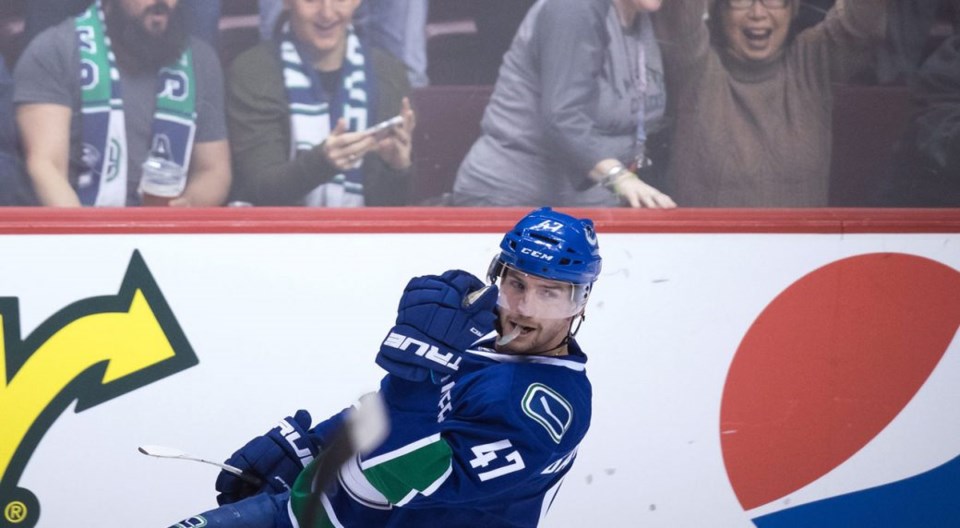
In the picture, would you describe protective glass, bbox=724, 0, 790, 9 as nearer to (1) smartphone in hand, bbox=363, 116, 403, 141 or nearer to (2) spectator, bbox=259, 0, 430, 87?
(2) spectator, bbox=259, 0, 430, 87

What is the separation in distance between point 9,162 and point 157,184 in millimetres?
349

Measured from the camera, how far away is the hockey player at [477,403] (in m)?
2.01

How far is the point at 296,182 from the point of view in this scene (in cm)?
331

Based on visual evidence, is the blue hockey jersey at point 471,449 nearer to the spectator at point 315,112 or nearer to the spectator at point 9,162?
the spectator at point 315,112

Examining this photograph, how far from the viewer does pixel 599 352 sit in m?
3.47

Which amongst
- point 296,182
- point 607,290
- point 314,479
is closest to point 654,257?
point 607,290

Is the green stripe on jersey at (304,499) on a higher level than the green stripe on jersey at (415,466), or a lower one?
lower

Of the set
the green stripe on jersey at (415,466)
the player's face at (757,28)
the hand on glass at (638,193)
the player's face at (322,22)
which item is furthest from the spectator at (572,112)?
the green stripe on jersey at (415,466)

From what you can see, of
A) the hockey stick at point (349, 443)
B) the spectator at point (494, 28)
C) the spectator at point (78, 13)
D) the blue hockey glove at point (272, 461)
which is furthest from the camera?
the spectator at point (494, 28)

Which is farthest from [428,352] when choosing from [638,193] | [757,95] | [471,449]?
[757,95]

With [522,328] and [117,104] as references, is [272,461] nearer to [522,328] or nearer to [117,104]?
[522,328]

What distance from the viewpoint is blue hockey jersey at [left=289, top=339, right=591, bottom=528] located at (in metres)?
2.00

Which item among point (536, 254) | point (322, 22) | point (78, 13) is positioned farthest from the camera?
point (322, 22)

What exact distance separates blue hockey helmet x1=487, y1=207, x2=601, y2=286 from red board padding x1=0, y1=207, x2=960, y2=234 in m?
Result: 1.07
